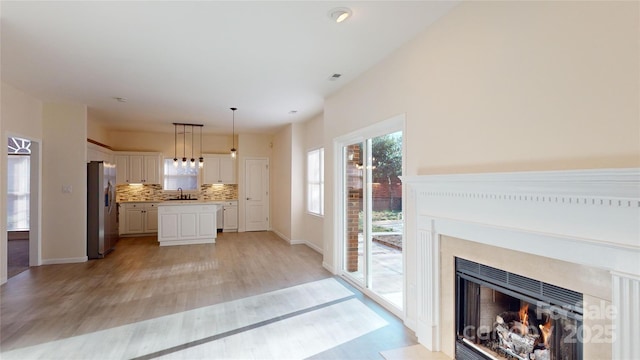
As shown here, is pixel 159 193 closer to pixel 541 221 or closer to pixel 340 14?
pixel 340 14

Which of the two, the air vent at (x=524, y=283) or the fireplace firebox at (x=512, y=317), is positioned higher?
the air vent at (x=524, y=283)

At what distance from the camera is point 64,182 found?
18.8ft

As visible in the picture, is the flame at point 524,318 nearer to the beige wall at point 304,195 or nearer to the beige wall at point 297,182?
the beige wall at point 304,195

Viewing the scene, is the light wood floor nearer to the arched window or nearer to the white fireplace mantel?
the white fireplace mantel

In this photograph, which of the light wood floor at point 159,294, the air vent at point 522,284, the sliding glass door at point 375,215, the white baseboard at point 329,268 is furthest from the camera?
the white baseboard at point 329,268

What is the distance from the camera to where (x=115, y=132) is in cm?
859

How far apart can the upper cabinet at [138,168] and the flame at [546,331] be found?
9052mm

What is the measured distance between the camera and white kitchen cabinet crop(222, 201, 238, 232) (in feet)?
30.3

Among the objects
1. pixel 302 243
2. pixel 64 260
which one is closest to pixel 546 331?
pixel 302 243

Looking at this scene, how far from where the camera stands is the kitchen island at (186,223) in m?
7.14

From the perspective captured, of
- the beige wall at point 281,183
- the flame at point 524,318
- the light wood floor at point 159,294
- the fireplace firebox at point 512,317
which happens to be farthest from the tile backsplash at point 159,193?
the flame at point 524,318

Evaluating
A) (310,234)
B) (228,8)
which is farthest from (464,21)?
(310,234)

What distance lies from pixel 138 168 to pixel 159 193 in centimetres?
89

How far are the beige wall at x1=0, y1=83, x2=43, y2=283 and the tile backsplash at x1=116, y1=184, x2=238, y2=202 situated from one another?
3624mm
